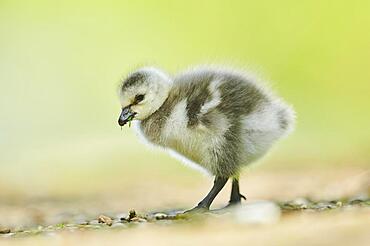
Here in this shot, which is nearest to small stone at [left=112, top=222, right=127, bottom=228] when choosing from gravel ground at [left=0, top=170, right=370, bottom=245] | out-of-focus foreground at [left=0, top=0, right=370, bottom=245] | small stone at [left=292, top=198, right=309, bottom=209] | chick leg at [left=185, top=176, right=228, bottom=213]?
gravel ground at [left=0, top=170, right=370, bottom=245]

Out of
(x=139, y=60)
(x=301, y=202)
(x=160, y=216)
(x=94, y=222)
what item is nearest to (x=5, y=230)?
(x=94, y=222)

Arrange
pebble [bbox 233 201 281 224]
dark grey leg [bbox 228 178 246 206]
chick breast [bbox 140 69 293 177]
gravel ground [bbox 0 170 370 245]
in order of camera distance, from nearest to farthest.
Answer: gravel ground [bbox 0 170 370 245], pebble [bbox 233 201 281 224], chick breast [bbox 140 69 293 177], dark grey leg [bbox 228 178 246 206]

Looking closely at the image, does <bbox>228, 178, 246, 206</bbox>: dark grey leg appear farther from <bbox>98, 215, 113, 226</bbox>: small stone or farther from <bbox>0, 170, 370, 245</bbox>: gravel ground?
<bbox>98, 215, 113, 226</bbox>: small stone

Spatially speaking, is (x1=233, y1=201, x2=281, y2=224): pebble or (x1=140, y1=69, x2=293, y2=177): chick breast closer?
(x1=233, y1=201, x2=281, y2=224): pebble

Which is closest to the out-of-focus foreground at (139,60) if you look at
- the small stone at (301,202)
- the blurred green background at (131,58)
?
the blurred green background at (131,58)

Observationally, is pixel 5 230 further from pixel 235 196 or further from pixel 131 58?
pixel 131 58

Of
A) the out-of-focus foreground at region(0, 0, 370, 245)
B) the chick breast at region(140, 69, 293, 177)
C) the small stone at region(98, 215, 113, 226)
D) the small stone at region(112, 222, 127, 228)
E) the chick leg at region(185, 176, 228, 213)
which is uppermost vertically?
the out-of-focus foreground at region(0, 0, 370, 245)

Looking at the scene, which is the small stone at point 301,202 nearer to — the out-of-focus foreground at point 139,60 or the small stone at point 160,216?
the small stone at point 160,216

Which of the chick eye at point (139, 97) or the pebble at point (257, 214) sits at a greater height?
the chick eye at point (139, 97)
